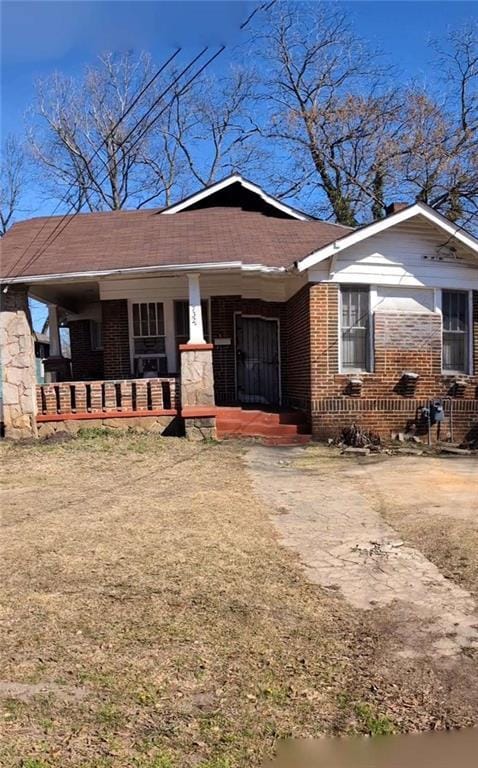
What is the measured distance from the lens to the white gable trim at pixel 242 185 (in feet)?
53.4

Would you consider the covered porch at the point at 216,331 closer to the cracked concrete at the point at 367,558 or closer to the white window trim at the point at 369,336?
the white window trim at the point at 369,336

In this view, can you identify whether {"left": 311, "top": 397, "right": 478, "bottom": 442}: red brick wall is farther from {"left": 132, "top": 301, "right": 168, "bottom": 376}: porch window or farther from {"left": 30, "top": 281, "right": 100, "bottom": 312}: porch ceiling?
{"left": 30, "top": 281, "right": 100, "bottom": 312}: porch ceiling

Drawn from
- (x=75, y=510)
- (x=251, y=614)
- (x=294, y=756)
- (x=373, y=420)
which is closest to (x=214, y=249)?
(x=373, y=420)

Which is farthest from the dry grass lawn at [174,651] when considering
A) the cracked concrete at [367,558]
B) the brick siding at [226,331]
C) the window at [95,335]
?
the window at [95,335]

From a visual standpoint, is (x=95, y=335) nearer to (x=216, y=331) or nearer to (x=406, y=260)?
(x=216, y=331)

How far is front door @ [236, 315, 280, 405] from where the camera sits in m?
14.2

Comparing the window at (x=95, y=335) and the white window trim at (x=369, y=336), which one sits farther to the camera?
the window at (x=95, y=335)

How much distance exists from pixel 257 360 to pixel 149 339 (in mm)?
2458

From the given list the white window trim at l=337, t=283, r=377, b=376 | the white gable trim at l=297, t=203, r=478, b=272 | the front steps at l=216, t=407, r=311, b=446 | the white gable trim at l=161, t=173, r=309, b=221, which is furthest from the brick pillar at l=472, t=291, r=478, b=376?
the white gable trim at l=161, t=173, r=309, b=221

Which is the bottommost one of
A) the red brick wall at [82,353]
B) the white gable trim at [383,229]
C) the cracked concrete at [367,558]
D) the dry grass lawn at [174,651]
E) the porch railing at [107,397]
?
the cracked concrete at [367,558]

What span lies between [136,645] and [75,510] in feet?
10.7

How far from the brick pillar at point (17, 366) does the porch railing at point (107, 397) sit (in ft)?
0.76

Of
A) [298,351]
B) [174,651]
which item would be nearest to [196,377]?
[298,351]

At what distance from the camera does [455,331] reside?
1286 cm
